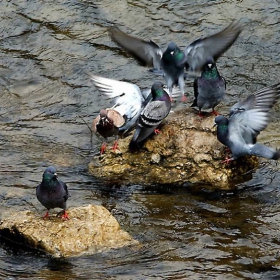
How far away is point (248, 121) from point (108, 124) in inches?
70.0

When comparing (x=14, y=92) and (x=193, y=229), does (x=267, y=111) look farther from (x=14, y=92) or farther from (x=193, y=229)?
(x=14, y=92)

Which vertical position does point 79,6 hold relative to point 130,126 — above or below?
above

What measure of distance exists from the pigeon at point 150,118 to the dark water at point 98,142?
2.19 feet

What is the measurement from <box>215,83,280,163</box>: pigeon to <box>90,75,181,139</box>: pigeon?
1.49 metres

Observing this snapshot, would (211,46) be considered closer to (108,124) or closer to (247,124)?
(247,124)

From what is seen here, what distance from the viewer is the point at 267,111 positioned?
851cm

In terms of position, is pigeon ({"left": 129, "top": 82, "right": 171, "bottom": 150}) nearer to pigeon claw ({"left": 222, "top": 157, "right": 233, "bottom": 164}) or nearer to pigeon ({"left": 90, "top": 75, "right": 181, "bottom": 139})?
pigeon ({"left": 90, "top": 75, "right": 181, "bottom": 139})

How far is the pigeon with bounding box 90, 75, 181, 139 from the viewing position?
9820mm

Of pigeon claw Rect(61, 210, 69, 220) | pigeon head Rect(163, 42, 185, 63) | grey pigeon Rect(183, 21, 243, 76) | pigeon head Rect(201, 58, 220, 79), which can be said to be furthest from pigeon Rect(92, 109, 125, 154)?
pigeon claw Rect(61, 210, 69, 220)

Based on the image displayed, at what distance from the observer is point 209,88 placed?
906 centimetres

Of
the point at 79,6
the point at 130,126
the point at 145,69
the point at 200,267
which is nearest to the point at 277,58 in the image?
the point at 145,69

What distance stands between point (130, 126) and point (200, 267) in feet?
11.2

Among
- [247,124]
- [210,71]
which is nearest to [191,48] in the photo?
[210,71]

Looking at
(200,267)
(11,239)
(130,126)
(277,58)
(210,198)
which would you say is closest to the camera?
(200,267)
